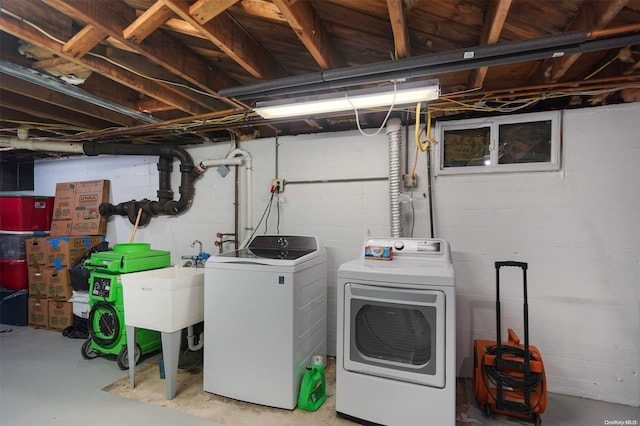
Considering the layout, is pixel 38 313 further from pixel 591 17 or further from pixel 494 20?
pixel 591 17

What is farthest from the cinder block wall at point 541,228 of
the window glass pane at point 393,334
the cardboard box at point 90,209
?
the cardboard box at point 90,209

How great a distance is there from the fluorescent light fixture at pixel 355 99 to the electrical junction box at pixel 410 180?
2.64 feet

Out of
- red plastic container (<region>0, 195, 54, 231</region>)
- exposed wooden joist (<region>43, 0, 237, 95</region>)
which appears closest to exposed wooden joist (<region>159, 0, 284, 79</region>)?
exposed wooden joist (<region>43, 0, 237, 95</region>)

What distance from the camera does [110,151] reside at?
3.75 meters

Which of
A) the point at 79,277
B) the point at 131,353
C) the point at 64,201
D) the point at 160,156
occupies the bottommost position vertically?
the point at 131,353

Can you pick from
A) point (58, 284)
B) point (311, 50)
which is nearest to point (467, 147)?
point (311, 50)

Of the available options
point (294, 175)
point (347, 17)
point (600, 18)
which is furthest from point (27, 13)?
point (600, 18)

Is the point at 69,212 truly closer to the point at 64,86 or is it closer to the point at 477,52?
the point at 64,86

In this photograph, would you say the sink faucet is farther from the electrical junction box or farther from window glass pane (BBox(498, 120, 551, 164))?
window glass pane (BBox(498, 120, 551, 164))

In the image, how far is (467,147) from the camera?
2.83 m

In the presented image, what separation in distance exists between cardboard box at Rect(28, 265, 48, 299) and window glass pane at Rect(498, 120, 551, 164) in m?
5.61

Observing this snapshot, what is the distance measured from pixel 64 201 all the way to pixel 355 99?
185 inches

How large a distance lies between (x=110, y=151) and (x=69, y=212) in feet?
4.83

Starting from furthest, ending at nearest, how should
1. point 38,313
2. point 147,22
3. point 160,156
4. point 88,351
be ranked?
point 38,313, point 160,156, point 88,351, point 147,22
